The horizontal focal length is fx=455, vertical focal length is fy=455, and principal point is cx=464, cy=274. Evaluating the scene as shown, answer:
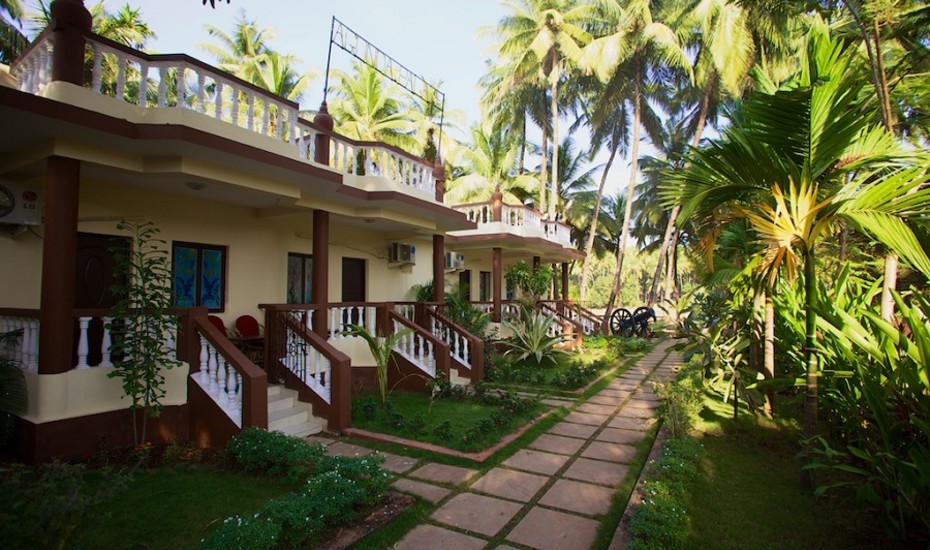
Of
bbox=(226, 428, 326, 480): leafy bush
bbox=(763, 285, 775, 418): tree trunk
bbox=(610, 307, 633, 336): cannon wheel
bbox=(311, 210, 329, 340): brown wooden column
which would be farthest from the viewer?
bbox=(610, 307, 633, 336): cannon wheel

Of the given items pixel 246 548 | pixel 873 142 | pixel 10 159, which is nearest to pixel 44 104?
pixel 10 159

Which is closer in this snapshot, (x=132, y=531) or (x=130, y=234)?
(x=132, y=531)

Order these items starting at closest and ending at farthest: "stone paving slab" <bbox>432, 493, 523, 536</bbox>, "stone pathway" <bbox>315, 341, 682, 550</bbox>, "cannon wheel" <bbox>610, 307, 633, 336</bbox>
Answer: "stone pathway" <bbox>315, 341, 682, 550</bbox> → "stone paving slab" <bbox>432, 493, 523, 536</bbox> → "cannon wheel" <bbox>610, 307, 633, 336</bbox>

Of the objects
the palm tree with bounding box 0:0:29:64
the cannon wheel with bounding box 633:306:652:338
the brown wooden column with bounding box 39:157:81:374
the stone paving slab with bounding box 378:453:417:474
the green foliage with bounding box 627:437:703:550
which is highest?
the palm tree with bounding box 0:0:29:64

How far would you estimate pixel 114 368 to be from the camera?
15.1ft

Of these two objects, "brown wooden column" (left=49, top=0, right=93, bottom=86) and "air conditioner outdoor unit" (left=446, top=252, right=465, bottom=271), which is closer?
"brown wooden column" (left=49, top=0, right=93, bottom=86)

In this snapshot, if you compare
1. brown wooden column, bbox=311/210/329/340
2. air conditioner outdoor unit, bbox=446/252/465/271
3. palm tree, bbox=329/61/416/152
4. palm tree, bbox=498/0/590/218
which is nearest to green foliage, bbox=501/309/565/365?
air conditioner outdoor unit, bbox=446/252/465/271

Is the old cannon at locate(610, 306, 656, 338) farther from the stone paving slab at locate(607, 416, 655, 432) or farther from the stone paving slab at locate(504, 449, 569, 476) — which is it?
the stone paving slab at locate(504, 449, 569, 476)

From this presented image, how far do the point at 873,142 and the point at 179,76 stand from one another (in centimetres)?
647

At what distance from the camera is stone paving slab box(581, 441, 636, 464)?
472 centimetres

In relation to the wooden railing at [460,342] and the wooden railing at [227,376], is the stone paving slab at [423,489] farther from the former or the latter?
the wooden railing at [460,342]

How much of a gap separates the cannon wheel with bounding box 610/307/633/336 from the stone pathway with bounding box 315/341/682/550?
34.2 ft

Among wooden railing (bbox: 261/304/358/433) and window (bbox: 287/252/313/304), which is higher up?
window (bbox: 287/252/313/304)

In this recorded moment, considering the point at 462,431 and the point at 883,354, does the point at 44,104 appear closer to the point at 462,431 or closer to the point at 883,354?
the point at 462,431
